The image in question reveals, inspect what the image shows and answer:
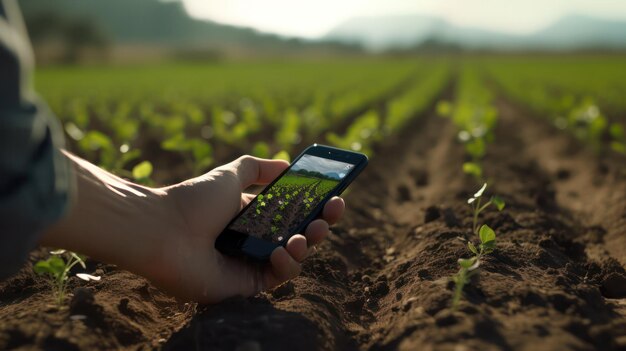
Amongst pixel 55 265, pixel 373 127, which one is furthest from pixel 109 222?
pixel 373 127

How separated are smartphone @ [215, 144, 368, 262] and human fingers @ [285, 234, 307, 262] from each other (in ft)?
0.33

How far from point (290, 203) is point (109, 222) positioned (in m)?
0.85

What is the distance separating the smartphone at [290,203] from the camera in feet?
8.21

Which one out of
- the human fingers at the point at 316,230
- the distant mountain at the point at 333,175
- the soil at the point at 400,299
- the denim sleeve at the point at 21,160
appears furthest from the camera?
the distant mountain at the point at 333,175

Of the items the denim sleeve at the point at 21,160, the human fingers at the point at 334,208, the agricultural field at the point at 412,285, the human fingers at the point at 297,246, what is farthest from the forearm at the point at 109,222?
the human fingers at the point at 334,208

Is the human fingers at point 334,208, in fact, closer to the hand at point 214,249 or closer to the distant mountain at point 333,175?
the hand at point 214,249

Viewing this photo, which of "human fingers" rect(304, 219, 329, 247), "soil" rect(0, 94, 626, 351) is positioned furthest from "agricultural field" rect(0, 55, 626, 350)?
"human fingers" rect(304, 219, 329, 247)

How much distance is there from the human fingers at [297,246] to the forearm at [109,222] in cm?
55

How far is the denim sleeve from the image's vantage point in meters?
→ 1.42

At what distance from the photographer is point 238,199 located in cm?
273

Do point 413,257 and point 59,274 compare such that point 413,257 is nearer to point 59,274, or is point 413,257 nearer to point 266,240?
point 266,240

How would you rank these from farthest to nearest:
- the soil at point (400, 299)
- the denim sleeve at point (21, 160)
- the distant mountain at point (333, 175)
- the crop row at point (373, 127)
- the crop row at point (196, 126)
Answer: the crop row at point (373, 127) < the crop row at point (196, 126) < the distant mountain at point (333, 175) < the soil at point (400, 299) < the denim sleeve at point (21, 160)

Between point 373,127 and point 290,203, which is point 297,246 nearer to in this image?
point 290,203

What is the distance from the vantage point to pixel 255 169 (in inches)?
113
